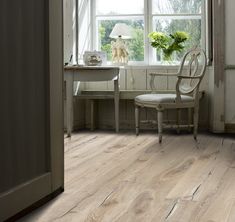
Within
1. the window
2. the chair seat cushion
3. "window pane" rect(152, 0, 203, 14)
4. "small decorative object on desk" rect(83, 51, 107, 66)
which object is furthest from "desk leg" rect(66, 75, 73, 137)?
"window pane" rect(152, 0, 203, 14)

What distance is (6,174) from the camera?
6.74 feet

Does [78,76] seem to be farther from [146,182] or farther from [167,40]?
[146,182]

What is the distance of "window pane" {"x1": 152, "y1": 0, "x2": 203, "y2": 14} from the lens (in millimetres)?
5969

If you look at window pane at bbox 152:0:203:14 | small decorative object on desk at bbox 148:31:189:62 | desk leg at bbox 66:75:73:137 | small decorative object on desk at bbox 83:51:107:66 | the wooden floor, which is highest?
window pane at bbox 152:0:203:14

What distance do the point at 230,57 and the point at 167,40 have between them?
2.93 feet

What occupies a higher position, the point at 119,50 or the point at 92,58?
the point at 119,50

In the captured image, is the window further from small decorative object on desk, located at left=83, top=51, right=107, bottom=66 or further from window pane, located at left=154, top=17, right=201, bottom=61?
small decorative object on desk, located at left=83, top=51, right=107, bottom=66

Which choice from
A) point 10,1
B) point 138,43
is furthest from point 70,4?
point 10,1

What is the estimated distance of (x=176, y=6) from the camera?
603cm

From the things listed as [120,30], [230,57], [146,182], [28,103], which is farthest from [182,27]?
[28,103]

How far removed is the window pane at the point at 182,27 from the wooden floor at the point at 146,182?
1634 millimetres

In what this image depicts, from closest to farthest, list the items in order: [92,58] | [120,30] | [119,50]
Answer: [92,58] < [120,30] < [119,50]

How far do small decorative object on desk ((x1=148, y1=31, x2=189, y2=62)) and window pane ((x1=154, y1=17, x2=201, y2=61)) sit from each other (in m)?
0.14

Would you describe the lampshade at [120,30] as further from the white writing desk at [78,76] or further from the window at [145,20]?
the white writing desk at [78,76]
